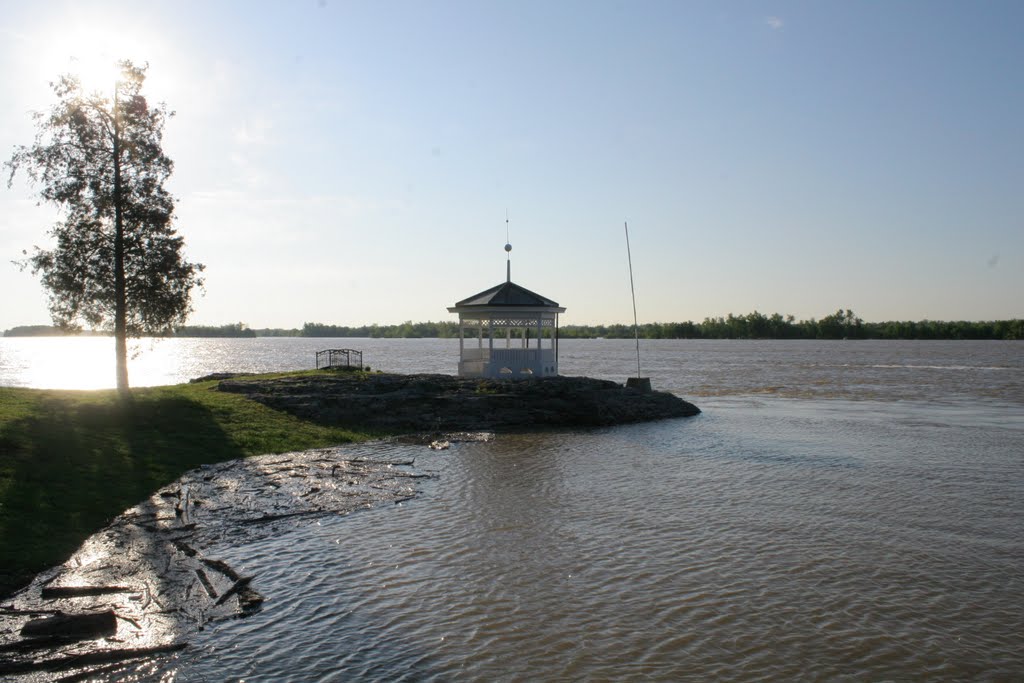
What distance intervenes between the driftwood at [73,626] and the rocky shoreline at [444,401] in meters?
14.4

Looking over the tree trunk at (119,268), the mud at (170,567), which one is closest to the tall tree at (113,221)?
the tree trunk at (119,268)

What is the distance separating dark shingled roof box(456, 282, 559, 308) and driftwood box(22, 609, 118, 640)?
21528mm

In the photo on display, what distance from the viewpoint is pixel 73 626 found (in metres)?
6.71

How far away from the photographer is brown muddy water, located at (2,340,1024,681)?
655cm

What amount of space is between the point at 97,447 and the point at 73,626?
793 cm

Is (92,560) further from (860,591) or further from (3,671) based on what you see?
(860,591)

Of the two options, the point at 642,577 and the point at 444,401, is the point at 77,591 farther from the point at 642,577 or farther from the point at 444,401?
the point at 444,401

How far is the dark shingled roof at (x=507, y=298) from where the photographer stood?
28.0 metres

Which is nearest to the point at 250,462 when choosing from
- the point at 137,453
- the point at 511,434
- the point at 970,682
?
the point at 137,453

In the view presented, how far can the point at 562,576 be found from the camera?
348 inches

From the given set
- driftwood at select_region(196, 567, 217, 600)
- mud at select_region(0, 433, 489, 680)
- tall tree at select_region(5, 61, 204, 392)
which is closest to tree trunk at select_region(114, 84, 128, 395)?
tall tree at select_region(5, 61, 204, 392)

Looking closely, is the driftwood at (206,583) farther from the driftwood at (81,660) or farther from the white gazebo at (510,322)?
the white gazebo at (510,322)

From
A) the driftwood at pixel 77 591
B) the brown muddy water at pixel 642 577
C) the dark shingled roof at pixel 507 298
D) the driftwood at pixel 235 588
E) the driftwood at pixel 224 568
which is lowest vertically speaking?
the brown muddy water at pixel 642 577

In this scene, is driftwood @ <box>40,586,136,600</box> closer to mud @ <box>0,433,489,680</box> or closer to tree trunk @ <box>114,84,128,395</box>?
mud @ <box>0,433,489,680</box>
